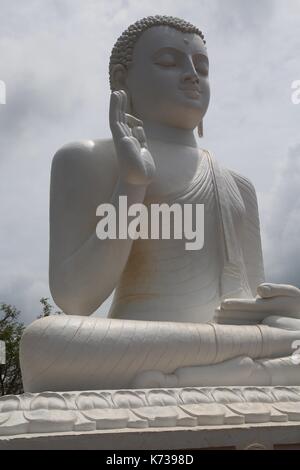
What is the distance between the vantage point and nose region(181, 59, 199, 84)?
548cm

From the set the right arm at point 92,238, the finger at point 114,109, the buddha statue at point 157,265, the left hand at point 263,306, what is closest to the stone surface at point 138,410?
the buddha statue at point 157,265

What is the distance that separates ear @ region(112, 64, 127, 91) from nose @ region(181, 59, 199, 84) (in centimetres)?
59

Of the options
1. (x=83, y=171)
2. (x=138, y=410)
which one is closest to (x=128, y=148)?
(x=83, y=171)

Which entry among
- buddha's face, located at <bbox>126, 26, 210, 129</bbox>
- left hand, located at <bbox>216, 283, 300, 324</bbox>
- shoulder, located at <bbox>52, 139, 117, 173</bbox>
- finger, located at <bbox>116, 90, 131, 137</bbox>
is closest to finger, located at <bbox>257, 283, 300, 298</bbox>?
left hand, located at <bbox>216, 283, 300, 324</bbox>

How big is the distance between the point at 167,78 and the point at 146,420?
3353 millimetres

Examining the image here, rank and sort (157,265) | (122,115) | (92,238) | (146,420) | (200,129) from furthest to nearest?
(200,129), (157,265), (122,115), (92,238), (146,420)

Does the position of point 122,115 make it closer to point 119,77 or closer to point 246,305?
point 119,77

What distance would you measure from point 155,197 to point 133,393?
7.03ft

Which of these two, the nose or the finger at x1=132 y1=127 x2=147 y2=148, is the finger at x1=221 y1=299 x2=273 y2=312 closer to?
the finger at x1=132 y1=127 x2=147 y2=148

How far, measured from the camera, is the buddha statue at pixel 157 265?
12.2 ft

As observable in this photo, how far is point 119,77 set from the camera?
573 cm

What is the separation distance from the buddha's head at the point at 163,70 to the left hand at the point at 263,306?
198 cm

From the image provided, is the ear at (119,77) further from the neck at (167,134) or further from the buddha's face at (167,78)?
the neck at (167,134)
